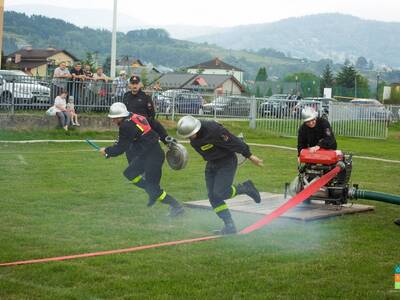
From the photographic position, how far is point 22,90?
84.3ft

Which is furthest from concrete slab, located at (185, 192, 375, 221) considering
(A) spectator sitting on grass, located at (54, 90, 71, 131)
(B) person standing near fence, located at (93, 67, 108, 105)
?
(B) person standing near fence, located at (93, 67, 108, 105)

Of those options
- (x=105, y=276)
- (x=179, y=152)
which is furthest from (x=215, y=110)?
(x=105, y=276)

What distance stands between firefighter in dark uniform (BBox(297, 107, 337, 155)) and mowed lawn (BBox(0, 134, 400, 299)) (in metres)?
1.24

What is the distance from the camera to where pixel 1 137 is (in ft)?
78.5

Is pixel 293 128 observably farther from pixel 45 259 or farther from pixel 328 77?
pixel 328 77

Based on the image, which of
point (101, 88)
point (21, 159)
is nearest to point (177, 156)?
point (21, 159)

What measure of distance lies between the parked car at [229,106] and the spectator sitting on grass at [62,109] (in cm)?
871

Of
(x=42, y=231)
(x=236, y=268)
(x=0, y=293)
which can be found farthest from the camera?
(x=42, y=231)

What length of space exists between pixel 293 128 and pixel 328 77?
68.4 metres

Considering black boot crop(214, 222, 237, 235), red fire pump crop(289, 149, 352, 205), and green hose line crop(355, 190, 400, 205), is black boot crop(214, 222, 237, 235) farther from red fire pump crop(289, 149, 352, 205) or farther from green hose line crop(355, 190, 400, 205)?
green hose line crop(355, 190, 400, 205)

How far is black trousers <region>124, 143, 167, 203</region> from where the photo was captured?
1163 cm

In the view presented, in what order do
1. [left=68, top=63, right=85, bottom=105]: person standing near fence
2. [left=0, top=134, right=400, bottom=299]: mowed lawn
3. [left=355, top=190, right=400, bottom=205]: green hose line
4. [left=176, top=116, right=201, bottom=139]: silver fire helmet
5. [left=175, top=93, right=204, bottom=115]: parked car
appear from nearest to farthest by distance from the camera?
[left=0, top=134, right=400, bottom=299]: mowed lawn
[left=176, top=116, right=201, bottom=139]: silver fire helmet
[left=355, top=190, right=400, bottom=205]: green hose line
[left=68, top=63, right=85, bottom=105]: person standing near fence
[left=175, top=93, right=204, bottom=115]: parked car

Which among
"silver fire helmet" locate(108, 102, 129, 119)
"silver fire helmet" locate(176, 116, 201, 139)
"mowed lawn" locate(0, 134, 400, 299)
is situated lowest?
"mowed lawn" locate(0, 134, 400, 299)

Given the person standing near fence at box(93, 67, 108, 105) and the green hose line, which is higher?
the person standing near fence at box(93, 67, 108, 105)
